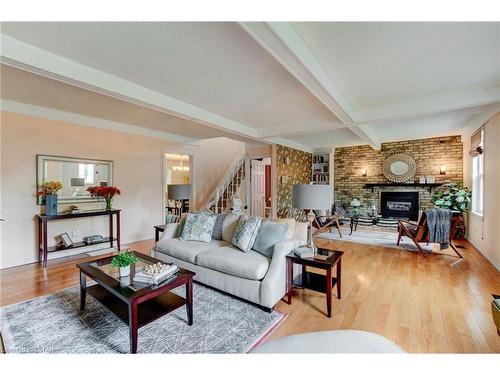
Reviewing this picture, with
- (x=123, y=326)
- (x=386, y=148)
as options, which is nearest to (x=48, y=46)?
(x=123, y=326)

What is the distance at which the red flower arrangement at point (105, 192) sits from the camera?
4.04 m

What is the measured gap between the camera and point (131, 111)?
386 centimetres

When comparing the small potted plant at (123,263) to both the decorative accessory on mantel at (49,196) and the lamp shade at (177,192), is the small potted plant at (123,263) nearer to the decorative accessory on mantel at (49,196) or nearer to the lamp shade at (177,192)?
the decorative accessory on mantel at (49,196)

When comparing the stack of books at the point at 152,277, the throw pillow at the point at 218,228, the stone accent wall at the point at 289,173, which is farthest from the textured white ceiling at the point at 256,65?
the stone accent wall at the point at 289,173

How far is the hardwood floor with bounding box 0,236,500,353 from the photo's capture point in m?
1.90

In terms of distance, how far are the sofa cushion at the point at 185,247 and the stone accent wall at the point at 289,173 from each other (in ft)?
11.0

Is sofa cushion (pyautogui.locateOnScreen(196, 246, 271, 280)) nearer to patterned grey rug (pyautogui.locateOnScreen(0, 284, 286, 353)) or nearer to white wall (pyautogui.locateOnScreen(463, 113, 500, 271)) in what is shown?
patterned grey rug (pyautogui.locateOnScreen(0, 284, 286, 353))

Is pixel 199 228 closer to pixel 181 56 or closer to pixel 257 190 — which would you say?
pixel 181 56

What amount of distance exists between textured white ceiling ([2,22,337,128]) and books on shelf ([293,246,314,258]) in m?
1.97

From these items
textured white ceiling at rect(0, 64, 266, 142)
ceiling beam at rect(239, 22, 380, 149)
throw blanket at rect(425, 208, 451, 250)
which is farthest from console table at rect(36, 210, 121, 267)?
throw blanket at rect(425, 208, 451, 250)

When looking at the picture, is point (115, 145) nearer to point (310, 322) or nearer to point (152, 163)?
point (152, 163)

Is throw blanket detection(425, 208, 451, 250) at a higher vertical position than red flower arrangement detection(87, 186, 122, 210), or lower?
lower

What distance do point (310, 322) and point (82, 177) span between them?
14.1 feet

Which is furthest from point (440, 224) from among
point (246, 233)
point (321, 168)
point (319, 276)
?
point (321, 168)
